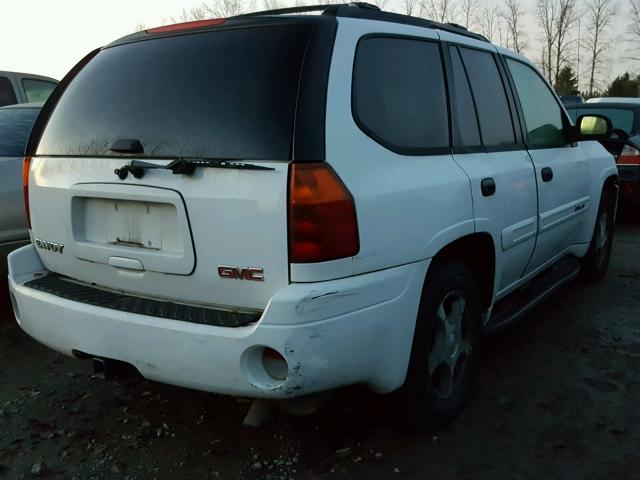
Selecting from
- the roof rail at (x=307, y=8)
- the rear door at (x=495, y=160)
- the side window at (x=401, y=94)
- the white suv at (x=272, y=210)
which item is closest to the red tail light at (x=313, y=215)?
the white suv at (x=272, y=210)

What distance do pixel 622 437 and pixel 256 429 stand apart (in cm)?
165

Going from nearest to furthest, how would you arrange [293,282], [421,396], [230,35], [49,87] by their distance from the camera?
[293,282] → [230,35] → [421,396] → [49,87]

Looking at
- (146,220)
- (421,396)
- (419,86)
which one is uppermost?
(419,86)

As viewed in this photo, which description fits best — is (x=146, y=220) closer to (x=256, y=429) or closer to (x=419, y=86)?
(x=256, y=429)

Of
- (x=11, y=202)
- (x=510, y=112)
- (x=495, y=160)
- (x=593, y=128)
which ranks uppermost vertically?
(x=510, y=112)

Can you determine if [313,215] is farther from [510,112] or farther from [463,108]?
[510,112]

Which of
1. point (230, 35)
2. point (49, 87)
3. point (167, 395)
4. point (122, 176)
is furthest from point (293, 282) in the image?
point (49, 87)

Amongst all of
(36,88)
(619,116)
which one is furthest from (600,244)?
(36,88)

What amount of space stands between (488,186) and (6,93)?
7.46 m

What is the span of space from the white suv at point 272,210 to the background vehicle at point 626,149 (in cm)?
523

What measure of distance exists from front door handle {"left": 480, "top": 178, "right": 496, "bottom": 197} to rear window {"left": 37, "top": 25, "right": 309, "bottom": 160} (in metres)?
1.13

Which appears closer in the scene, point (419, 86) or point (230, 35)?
point (230, 35)

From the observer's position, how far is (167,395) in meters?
3.23

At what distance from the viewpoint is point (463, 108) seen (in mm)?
3029
